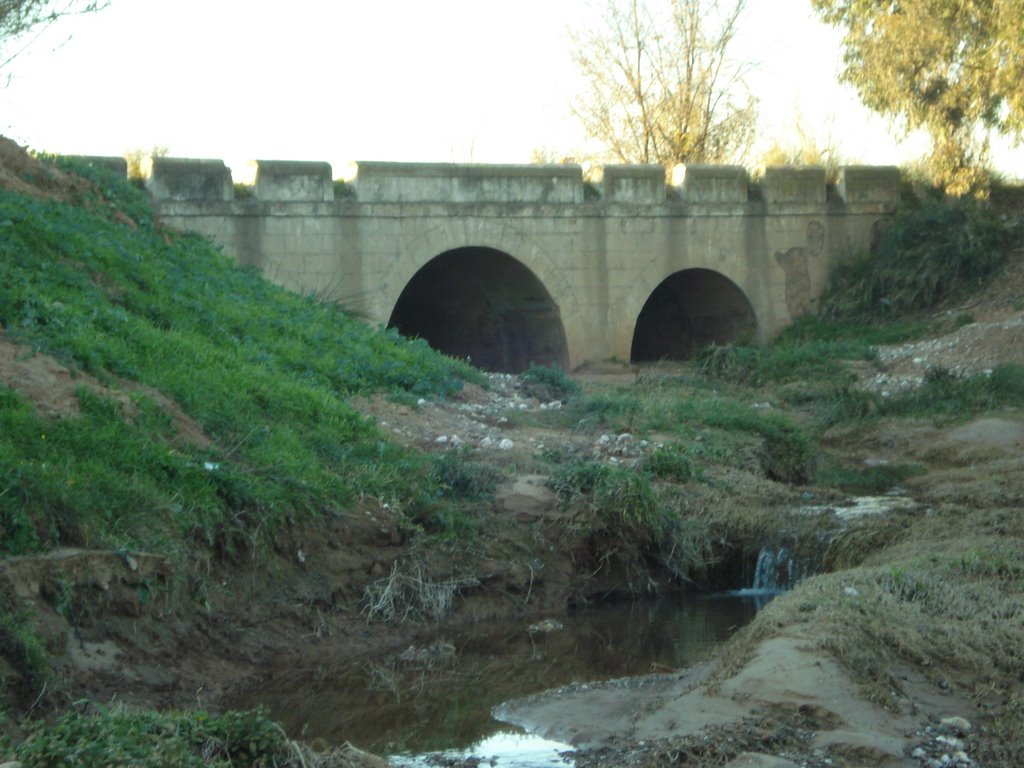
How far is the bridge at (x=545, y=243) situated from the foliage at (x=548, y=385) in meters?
3.32

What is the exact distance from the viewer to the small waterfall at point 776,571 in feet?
35.0

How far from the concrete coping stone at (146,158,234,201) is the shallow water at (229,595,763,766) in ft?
33.7

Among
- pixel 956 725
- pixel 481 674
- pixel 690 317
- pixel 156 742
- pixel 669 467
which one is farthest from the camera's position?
pixel 690 317

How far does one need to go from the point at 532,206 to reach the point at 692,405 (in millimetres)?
6391

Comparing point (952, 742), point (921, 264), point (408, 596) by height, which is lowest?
point (408, 596)

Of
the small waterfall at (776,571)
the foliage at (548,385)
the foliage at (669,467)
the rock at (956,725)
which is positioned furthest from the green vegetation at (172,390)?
the rock at (956,725)

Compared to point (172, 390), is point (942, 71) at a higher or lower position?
higher

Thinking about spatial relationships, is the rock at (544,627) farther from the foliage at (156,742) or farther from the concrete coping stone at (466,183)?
the concrete coping stone at (466,183)

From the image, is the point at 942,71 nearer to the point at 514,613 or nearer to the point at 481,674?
the point at 514,613

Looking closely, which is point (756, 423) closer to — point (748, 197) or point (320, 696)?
point (320, 696)

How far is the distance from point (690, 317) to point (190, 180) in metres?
9.58

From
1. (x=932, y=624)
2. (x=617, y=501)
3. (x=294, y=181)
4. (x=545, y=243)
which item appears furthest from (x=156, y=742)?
(x=545, y=243)

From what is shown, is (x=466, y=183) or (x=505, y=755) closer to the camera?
(x=505, y=755)

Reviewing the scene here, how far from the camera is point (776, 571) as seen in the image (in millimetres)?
10852
